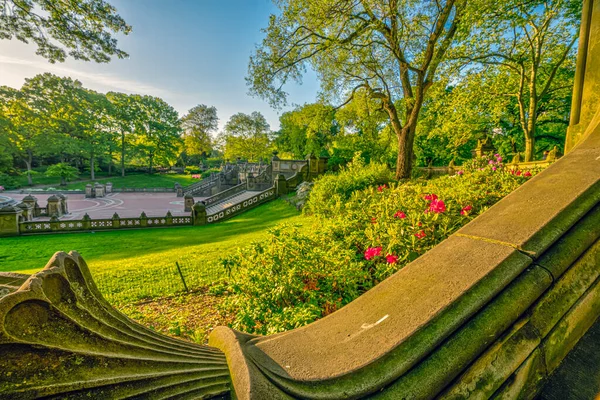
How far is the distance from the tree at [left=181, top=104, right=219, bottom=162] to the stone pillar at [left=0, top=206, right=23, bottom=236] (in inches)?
2163

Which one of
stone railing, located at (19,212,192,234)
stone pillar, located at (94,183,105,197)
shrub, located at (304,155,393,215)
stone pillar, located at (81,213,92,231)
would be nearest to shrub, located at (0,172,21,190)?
stone pillar, located at (94,183,105,197)

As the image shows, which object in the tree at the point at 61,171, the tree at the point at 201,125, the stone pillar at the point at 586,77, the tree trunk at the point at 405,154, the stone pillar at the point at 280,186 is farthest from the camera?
the tree at the point at 201,125

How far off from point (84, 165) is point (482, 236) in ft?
224

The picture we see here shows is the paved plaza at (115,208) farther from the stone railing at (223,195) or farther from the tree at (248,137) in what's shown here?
the tree at (248,137)

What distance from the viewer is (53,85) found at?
145 ft

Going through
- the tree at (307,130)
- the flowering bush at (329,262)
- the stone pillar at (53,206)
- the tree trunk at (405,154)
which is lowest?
the stone pillar at (53,206)

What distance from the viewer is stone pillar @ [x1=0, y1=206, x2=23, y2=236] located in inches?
533

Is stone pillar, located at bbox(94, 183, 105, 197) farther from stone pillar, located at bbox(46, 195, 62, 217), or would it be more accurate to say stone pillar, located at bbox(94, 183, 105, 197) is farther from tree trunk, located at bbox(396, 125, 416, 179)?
tree trunk, located at bbox(396, 125, 416, 179)

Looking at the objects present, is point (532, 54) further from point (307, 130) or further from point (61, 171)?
point (61, 171)

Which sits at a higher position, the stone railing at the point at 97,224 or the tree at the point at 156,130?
the tree at the point at 156,130

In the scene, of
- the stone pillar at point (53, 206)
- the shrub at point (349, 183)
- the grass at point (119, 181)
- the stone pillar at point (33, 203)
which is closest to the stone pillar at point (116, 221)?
the stone pillar at point (53, 206)

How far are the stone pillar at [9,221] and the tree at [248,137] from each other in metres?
33.5

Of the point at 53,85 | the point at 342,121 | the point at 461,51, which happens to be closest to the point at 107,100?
the point at 53,85

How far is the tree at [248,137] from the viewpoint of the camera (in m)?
47.2
